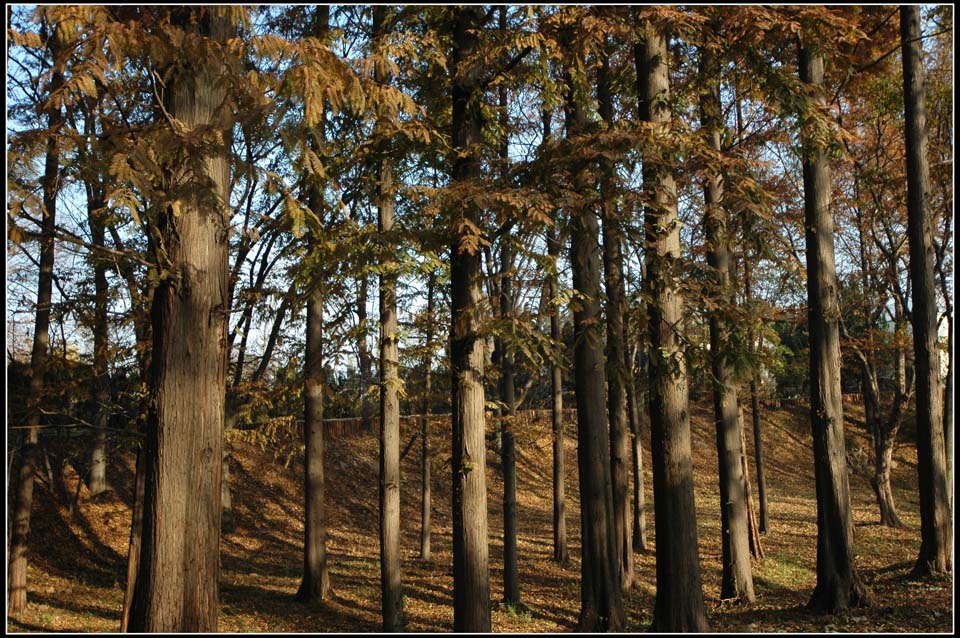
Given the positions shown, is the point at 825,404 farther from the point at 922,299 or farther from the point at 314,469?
the point at 314,469

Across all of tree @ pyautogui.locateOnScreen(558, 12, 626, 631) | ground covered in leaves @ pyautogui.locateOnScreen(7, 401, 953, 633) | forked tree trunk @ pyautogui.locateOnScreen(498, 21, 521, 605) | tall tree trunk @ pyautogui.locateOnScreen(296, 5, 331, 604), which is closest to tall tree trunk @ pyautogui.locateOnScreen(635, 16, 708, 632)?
tree @ pyautogui.locateOnScreen(558, 12, 626, 631)

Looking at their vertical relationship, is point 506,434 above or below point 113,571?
above

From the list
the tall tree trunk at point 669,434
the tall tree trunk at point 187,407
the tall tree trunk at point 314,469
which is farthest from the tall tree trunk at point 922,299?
the tall tree trunk at point 187,407

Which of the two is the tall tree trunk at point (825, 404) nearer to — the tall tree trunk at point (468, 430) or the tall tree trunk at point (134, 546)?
the tall tree trunk at point (468, 430)

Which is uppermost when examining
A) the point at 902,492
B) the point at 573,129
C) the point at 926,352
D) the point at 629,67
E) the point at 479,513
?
the point at 629,67

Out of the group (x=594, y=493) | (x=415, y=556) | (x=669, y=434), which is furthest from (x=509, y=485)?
(x=669, y=434)

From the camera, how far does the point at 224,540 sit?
58.9 ft

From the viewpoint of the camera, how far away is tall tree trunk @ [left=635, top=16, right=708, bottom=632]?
8.22m

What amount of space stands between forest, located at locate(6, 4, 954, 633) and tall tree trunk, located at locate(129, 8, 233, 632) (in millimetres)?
22

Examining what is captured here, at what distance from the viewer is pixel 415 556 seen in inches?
704

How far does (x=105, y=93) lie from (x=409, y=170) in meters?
5.42

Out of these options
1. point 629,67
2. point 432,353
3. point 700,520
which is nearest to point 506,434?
point 432,353

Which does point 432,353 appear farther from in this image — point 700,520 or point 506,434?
point 700,520

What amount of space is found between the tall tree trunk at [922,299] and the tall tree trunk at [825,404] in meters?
1.82
